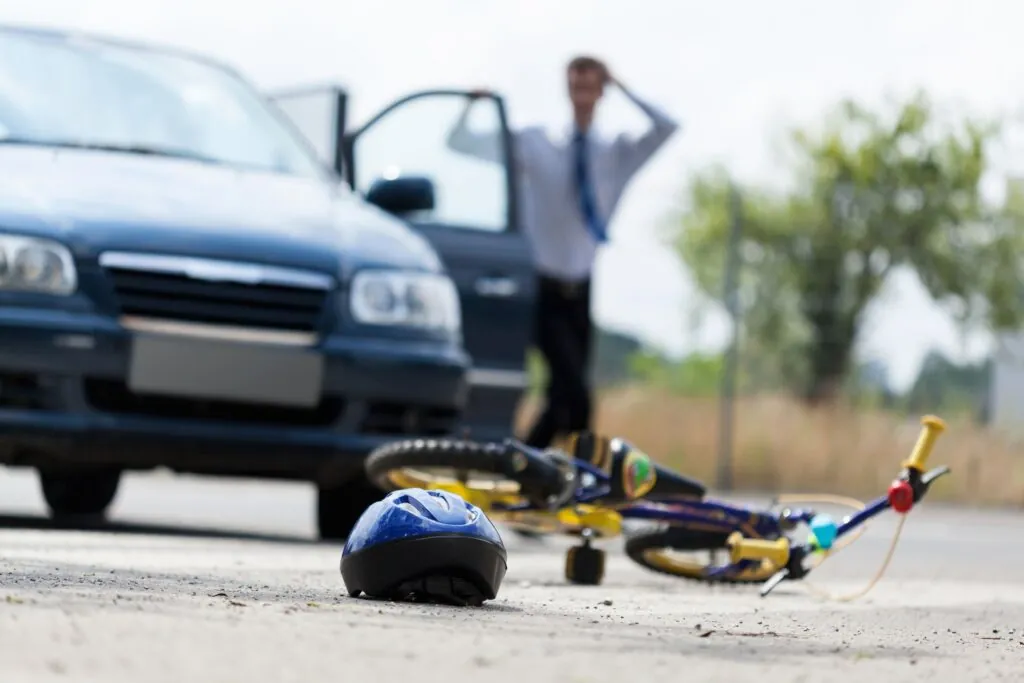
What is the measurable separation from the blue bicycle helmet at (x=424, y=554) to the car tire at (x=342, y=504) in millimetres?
3549

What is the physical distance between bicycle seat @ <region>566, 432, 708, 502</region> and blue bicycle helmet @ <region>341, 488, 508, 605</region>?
1.44 m

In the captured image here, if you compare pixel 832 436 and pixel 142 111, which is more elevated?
pixel 142 111

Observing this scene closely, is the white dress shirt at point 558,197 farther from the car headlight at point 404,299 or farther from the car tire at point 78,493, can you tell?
the car tire at point 78,493

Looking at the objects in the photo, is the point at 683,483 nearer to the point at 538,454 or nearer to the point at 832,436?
the point at 538,454

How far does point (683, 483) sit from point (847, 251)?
15.4m

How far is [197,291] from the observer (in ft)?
29.0

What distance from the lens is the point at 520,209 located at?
35.6ft

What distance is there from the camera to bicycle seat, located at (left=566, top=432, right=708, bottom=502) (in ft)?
24.6

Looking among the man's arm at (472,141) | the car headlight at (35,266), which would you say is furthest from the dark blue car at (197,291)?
the man's arm at (472,141)

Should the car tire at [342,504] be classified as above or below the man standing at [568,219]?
below

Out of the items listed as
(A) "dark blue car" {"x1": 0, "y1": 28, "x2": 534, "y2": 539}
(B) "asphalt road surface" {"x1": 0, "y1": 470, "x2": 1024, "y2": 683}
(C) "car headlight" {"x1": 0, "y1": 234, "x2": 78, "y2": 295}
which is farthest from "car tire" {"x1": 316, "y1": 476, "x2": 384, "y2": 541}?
(C) "car headlight" {"x1": 0, "y1": 234, "x2": 78, "y2": 295}

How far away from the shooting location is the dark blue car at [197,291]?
8656mm

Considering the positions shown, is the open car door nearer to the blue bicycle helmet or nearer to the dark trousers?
the dark trousers

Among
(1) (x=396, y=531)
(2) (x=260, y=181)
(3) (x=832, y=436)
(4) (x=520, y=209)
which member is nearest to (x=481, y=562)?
(1) (x=396, y=531)
